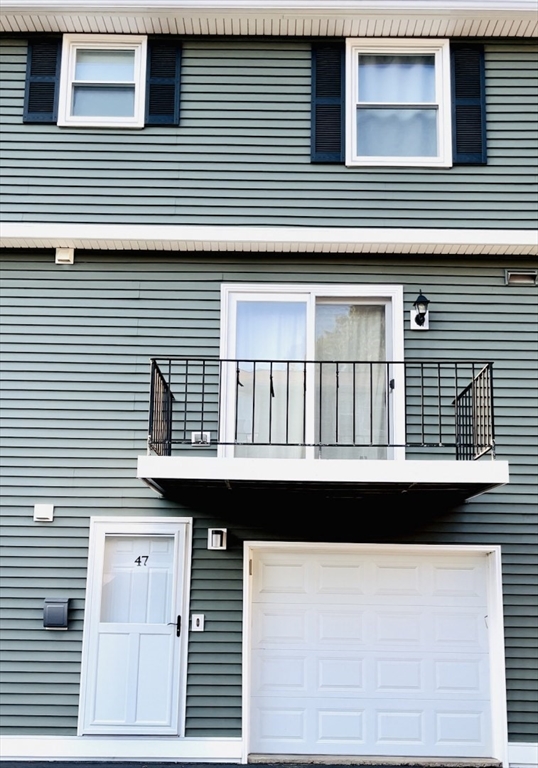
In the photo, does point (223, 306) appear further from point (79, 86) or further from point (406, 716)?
point (406, 716)

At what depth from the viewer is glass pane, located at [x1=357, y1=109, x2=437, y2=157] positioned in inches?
341

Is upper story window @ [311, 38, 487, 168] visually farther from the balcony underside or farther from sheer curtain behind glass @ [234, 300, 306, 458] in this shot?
the balcony underside

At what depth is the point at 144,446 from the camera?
8.22 meters

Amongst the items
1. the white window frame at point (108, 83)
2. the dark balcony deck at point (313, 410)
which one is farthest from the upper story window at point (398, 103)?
the dark balcony deck at point (313, 410)

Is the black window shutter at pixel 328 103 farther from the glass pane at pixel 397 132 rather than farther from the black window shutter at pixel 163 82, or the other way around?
the black window shutter at pixel 163 82

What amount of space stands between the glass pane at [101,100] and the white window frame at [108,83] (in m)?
0.06

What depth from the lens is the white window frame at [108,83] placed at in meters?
8.65

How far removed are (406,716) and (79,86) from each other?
6.76 meters

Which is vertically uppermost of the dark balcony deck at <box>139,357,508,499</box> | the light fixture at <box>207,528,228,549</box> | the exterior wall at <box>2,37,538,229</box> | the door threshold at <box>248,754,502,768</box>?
the exterior wall at <box>2,37,538,229</box>

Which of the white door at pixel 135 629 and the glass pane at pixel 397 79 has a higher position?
the glass pane at pixel 397 79

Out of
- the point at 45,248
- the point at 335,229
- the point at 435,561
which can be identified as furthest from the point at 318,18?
the point at 435,561

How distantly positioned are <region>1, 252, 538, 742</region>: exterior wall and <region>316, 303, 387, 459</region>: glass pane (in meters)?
0.32

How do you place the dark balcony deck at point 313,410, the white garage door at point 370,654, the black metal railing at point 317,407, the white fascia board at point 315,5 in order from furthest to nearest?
the white fascia board at point 315,5, the black metal railing at point 317,407, the dark balcony deck at point 313,410, the white garage door at point 370,654

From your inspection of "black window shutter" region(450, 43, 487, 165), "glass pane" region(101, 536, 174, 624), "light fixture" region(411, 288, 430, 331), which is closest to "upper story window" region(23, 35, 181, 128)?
"black window shutter" region(450, 43, 487, 165)
